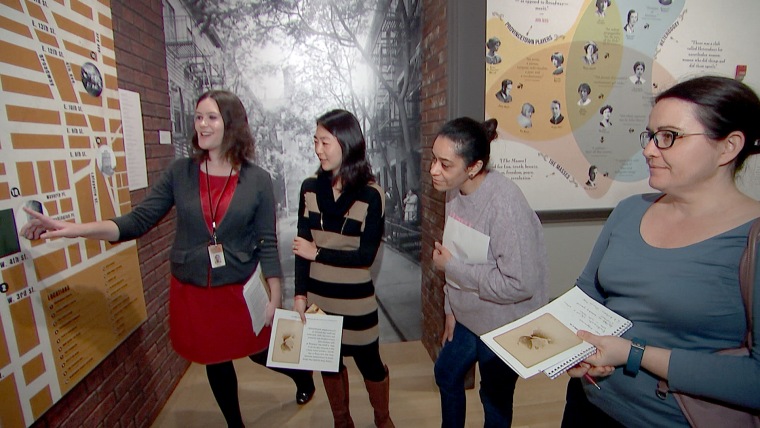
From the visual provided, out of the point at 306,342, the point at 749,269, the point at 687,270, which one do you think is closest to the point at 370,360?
the point at 306,342

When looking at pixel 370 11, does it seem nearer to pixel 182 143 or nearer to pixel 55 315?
pixel 182 143

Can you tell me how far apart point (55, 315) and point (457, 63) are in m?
2.20

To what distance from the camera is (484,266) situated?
1479 millimetres

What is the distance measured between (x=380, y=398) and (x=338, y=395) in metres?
0.21

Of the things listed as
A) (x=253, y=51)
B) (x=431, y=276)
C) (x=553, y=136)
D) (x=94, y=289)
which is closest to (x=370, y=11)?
(x=253, y=51)

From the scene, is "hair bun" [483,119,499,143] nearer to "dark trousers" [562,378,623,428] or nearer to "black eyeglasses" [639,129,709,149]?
"black eyeglasses" [639,129,709,149]

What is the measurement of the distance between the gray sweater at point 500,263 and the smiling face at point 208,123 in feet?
3.48

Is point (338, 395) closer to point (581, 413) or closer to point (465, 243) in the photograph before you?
point (465, 243)

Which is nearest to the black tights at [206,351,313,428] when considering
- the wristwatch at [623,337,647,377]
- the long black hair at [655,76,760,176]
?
the wristwatch at [623,337,647,377]

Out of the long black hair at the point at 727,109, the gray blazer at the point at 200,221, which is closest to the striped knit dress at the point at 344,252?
the gray blazer at the point at 200,221

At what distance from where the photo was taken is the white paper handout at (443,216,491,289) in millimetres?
1489

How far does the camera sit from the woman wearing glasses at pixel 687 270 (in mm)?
892

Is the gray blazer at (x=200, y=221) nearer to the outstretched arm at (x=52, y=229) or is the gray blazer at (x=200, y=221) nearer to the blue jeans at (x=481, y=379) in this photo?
the outstretched arm at (x=52, y=229)

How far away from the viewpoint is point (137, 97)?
2.22m
